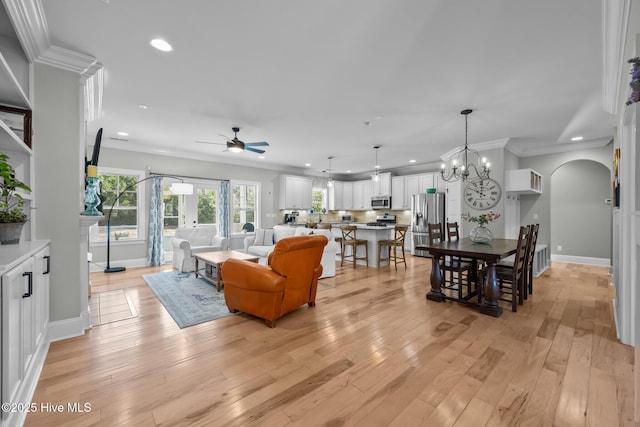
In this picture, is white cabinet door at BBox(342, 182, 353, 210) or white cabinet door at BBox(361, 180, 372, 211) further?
white cabinet door at BBox(342, 182, 353, 210)

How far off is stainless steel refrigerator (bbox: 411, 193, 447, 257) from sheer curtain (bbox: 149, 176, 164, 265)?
642 cm

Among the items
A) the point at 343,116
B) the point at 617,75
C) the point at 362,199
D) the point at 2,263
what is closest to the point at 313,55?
the point at 343,116

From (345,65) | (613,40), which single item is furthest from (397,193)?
(613,40)

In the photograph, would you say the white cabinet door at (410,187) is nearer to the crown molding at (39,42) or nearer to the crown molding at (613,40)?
the crown molding at (613,40)

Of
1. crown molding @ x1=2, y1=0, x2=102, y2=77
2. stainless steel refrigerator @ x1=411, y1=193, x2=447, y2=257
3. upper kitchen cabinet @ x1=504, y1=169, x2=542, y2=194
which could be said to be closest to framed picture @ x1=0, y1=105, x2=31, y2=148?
crown molding @ x1=2, y1=0, x2=102, y2=77

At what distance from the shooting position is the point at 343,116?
14.0ft

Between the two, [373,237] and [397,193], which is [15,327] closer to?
[373,237]

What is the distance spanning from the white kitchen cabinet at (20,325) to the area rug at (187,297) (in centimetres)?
118

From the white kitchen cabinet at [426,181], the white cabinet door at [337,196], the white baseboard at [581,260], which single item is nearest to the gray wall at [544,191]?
the white baseboard at [581,260]

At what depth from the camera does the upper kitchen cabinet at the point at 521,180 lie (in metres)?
5.34

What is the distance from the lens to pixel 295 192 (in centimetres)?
867

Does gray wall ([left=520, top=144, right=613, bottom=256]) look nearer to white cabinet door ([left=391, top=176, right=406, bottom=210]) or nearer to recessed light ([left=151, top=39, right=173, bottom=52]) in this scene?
white cabinet door ([left=391, top=176, right=406, bottom=210])

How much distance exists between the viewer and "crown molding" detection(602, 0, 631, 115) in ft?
6.31

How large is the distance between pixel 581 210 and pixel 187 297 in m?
8.77
